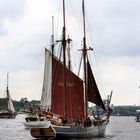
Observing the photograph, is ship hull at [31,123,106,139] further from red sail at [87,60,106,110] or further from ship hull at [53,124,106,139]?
red sail at [87,60,106,110]

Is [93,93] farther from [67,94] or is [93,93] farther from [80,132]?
[80,132]

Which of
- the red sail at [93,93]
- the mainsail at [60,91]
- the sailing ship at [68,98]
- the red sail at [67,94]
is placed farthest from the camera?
the red sail at [93,93]

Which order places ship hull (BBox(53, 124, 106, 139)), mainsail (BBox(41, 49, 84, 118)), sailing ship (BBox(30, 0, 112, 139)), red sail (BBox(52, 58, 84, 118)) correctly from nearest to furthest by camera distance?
ship hull (BBox(53, 124, 106, 139)), sailing ship (BBox(30, 0, 112, 139)), red sail (BBox(52, 58, 84, 118)), mainsail (BBox(41, 49, 84, 118))

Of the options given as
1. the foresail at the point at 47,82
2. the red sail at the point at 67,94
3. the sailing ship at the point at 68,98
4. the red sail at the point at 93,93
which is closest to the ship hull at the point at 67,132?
the sailing ship at the point at 68,98

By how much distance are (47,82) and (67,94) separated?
15.4ft

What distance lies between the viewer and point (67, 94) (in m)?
86.9

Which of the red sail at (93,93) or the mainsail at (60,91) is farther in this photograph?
the red sail at (93,93)

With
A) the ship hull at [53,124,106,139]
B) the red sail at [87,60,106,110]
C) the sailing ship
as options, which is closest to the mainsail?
the sailing ship

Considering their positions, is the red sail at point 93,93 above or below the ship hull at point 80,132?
above

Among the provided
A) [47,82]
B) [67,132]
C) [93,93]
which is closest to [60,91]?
[47,82]

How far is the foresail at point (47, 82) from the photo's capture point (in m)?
88.3

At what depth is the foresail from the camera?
88312 millimetres

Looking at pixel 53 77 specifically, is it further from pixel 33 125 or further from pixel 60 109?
pixel 33 125

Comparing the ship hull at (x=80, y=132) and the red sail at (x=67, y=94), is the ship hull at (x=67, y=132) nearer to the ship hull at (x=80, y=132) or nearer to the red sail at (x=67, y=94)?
the ship hull at (x=80, y=132)
